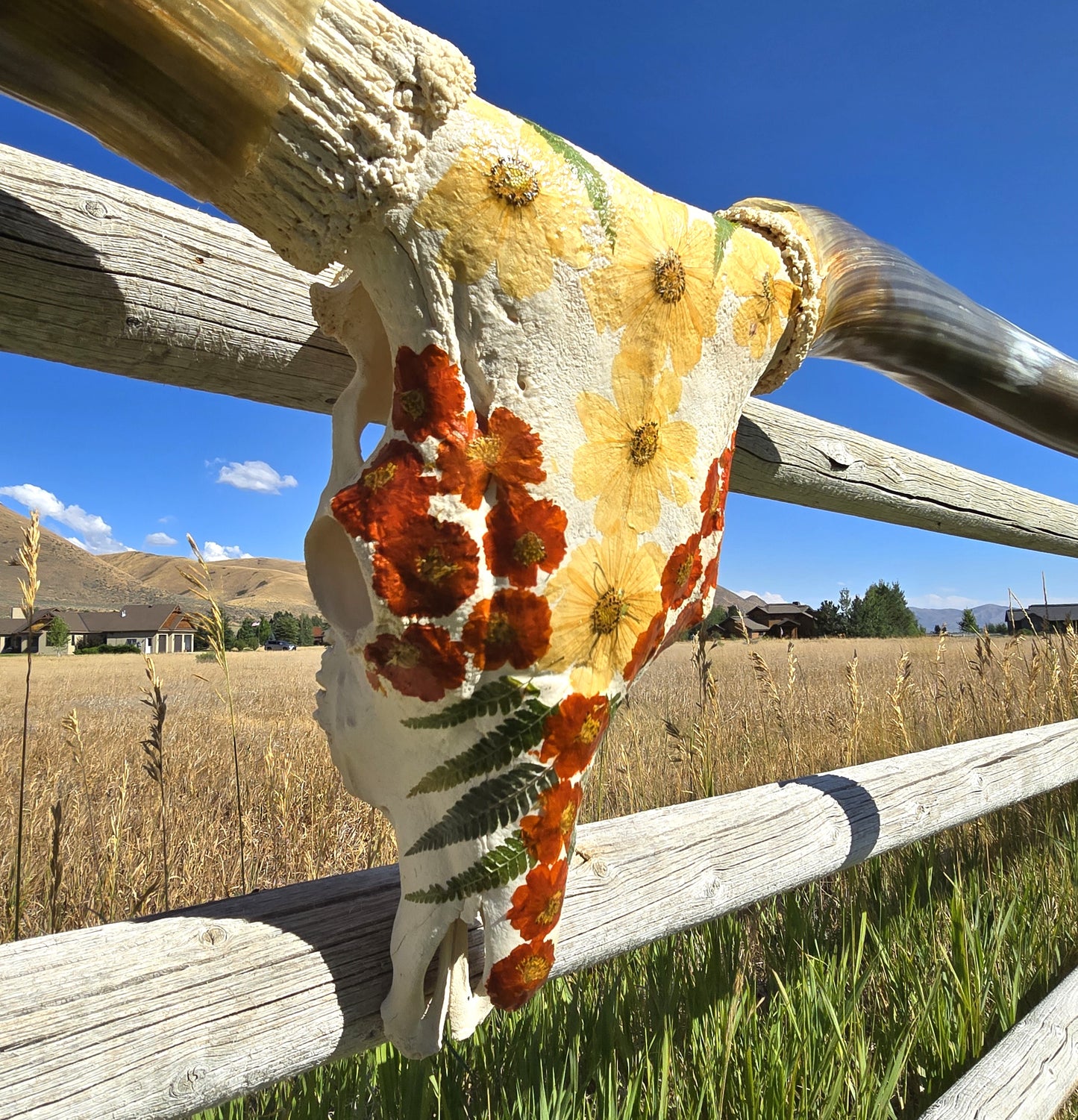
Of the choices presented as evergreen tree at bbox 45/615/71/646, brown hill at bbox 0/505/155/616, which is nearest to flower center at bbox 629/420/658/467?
evergreen tree at bbox 45/615/71/646

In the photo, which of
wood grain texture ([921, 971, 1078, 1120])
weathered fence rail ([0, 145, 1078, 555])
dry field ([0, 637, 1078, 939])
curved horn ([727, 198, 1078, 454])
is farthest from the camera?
dry field ([0, 637, 1078, 939])

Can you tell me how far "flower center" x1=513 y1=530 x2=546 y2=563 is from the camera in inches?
20.0

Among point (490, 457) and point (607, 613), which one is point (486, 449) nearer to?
point (490, 457)

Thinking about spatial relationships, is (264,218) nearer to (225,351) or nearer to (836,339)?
(225,351)

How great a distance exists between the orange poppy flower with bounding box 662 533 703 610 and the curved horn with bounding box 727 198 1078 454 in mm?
332

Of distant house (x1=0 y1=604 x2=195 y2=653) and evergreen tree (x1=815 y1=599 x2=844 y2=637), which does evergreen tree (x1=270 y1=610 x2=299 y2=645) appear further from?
evergreen tree (x1=815 y1=599 x2=844 y2=637)

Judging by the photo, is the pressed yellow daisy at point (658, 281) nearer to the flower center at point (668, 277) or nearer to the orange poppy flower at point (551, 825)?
the flower center at point (668, 277)

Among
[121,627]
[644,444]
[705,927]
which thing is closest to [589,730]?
[644,444]

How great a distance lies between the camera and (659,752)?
3326 mm

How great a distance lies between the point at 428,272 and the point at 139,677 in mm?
11301

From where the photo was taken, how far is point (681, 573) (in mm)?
622

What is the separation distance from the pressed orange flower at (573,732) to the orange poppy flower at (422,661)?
0.08m

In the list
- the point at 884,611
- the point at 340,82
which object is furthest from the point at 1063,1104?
the point at 884,611

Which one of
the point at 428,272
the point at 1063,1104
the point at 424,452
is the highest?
the point at 428,272
